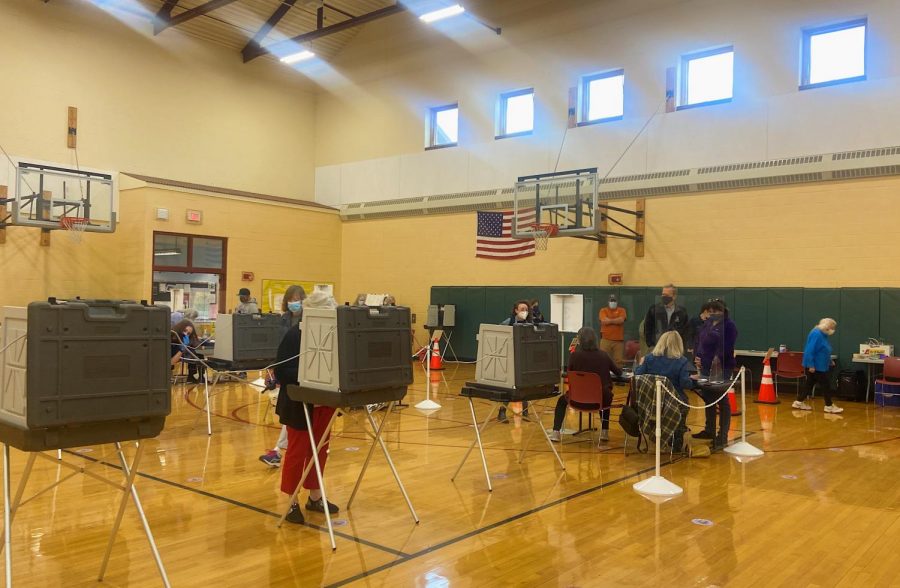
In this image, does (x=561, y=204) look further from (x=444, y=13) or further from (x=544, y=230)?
(x=444, y=13)

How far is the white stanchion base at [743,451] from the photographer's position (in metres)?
7.26

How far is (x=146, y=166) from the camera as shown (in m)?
17.0

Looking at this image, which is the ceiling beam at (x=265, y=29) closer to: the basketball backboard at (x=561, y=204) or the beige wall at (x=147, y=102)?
the beige wall at (x=147, y=102)

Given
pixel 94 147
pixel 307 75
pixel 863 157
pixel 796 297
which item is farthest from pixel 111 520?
pixel 307 75

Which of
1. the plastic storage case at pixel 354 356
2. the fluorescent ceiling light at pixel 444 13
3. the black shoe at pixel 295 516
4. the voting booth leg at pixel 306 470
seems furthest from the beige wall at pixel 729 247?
the black shoe at pixel 295 516

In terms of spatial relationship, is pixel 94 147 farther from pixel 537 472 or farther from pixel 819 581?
pixel 819 581

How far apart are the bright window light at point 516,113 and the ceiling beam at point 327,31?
10.3 feet

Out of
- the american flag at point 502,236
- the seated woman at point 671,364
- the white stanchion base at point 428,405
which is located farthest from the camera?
the american flag at point 502,236

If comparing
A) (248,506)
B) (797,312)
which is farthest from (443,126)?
(248,506)

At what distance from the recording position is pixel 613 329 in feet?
32.6

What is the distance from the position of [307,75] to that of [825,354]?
15.1m

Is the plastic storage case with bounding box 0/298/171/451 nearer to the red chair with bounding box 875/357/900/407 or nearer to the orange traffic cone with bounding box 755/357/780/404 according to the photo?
the orange traffic cone with bounding box 755/357/780/404

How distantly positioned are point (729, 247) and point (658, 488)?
8715 millimetres

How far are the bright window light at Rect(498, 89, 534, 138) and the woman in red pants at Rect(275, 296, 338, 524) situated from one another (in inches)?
489
